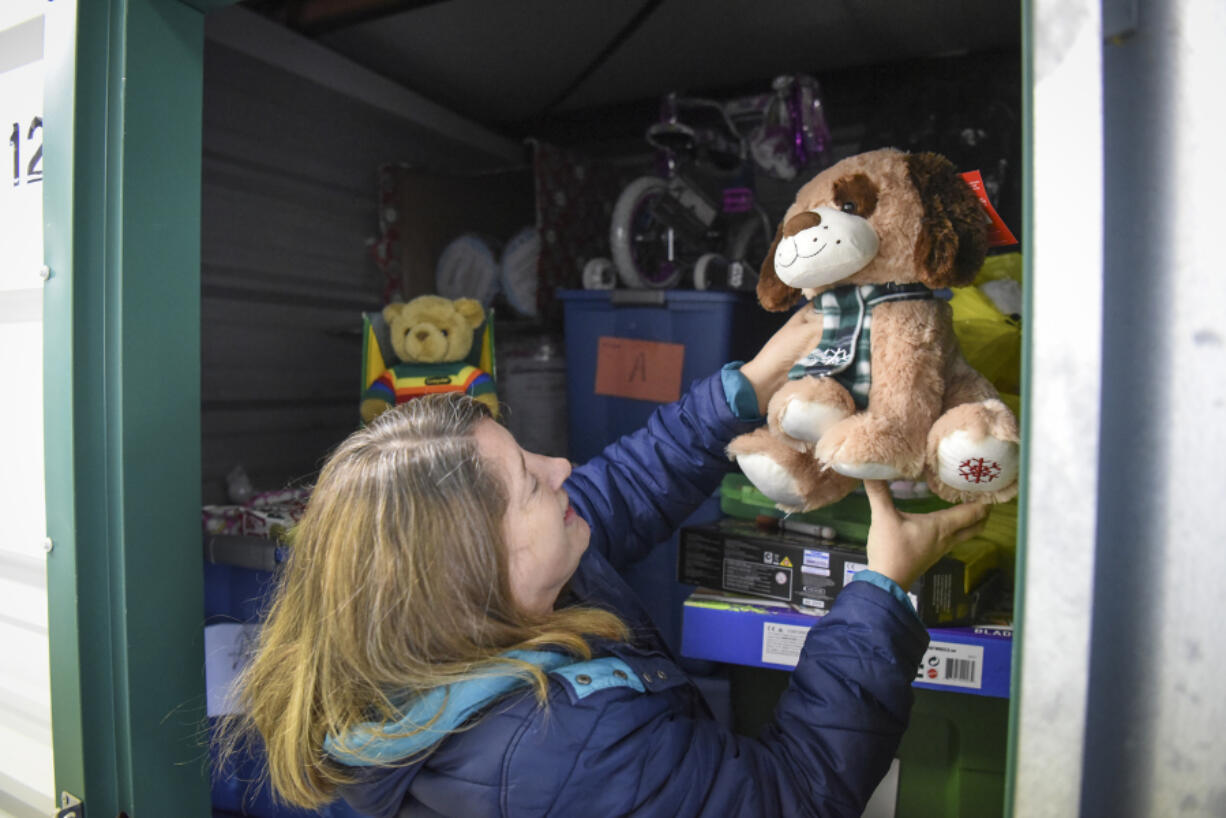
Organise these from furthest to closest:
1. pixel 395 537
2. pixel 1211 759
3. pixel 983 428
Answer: pixel 395 537, pixel 983 428, pixel 1211 759

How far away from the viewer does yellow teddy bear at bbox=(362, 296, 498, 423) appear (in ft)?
5.64

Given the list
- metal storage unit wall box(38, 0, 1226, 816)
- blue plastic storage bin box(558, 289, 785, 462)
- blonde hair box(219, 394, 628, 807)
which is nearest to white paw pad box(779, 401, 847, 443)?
metal storage unit wall box(38, 0, 1226, 816)

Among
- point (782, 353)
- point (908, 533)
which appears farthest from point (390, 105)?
point (908, 533)

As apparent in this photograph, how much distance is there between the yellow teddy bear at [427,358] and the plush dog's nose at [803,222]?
109 centimetres

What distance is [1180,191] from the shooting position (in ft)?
1.45

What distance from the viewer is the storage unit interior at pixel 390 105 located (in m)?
1.61

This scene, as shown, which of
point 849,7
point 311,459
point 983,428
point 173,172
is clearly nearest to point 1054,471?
point 983,428

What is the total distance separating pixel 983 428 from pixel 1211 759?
256mm

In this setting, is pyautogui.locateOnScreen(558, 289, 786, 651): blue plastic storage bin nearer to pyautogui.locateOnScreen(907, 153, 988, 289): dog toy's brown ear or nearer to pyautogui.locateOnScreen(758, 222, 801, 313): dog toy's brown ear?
pyautogui.locateOnScreen(758, 222, 801, 313): dog toy's brown ear

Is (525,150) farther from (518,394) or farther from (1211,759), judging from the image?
(1211,759)

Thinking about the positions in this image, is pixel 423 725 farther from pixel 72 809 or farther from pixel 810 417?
pixel 72 809

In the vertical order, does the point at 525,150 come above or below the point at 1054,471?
above

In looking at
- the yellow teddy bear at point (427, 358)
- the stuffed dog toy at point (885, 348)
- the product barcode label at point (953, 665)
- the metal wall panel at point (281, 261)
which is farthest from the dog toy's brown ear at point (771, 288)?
the metal wall panel at point (281, 261)

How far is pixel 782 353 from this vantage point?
37.3 inches
